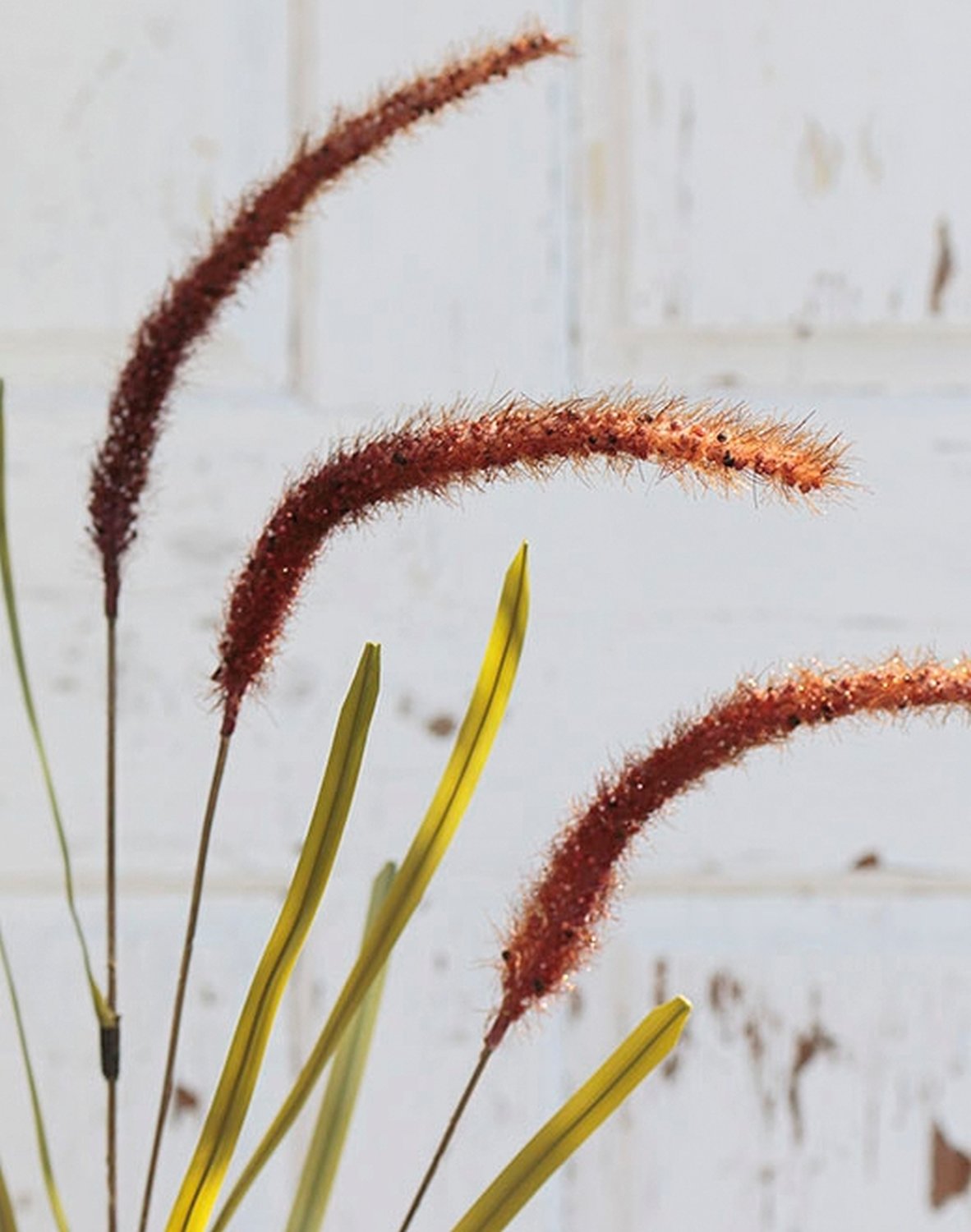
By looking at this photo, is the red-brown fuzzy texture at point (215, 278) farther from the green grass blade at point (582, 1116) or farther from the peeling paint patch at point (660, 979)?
the peeling paint patch at point (660, 979)

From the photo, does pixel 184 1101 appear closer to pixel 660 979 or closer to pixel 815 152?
pixel 660 979

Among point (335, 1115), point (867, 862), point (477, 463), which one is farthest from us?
point (867, 862)

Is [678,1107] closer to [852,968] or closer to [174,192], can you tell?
[852,968]

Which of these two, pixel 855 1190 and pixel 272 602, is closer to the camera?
pixel 272 602

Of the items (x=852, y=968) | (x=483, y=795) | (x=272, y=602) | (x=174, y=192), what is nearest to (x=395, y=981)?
(x=483, y=795)

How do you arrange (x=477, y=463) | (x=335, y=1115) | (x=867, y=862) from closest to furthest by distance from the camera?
(x=477, y=463) < (x=335, y=1115) < (x=867, y=862)

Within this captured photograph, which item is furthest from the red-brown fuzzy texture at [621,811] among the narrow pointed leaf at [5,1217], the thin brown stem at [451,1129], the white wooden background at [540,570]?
the white wooden background at [540,570]

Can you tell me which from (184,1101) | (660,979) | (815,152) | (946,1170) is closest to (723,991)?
(660,979)
